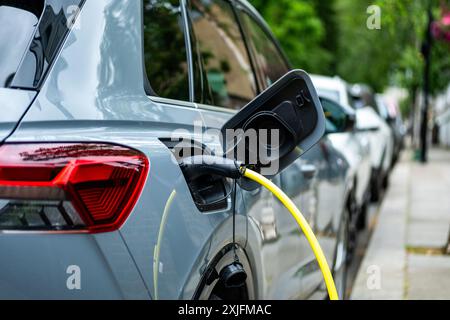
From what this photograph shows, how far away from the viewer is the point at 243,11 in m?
4.19

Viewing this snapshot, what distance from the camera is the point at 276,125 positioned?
9.26ft

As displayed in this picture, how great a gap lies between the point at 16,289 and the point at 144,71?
0.88 m

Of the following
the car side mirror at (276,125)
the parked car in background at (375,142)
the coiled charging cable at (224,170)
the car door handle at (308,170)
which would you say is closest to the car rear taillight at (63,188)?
the coiled charging cable at (224,170)

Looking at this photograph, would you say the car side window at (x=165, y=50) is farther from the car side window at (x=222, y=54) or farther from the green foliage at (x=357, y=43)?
the green foliage at (x=357, y=43)

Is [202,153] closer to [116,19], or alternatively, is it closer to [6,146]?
[116,19]

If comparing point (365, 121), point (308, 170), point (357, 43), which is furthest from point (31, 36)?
point (357, 43)

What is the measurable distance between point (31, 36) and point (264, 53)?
89.0 inches

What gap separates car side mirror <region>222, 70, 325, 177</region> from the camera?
9.15 ft

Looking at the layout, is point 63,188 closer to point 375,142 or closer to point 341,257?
point 341,257

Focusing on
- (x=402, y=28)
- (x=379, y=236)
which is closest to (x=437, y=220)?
(x=379, y=236)

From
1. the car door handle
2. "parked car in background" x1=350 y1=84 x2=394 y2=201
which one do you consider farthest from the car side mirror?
"parked car in background" x1=350 y1=84 x2=394 y2=201

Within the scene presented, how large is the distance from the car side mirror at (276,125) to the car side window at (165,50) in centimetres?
31

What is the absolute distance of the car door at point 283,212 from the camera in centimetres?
352

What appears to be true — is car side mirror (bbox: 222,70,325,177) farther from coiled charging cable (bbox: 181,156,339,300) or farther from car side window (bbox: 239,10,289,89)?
car side window (bbox: 239,10,289,89)
